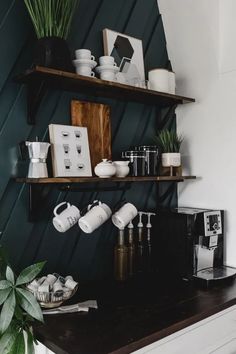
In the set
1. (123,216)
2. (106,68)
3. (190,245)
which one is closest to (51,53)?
(106,68)

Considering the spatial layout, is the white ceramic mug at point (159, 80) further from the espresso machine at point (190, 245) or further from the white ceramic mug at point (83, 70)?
the espresso machine at point (190, 245)

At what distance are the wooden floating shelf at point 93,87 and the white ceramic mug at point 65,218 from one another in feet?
1.79

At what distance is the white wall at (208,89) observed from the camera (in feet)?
6.32

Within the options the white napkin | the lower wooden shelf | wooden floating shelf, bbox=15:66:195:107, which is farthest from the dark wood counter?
wooden floating shelf, bbox=15:66:195:107

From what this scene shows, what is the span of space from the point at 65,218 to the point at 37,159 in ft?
0.92

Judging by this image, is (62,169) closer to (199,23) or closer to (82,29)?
(82,29)

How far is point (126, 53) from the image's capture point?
1856 mm

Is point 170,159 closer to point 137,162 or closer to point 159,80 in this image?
point 137,162

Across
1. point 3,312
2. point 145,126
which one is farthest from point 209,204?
point 3,312

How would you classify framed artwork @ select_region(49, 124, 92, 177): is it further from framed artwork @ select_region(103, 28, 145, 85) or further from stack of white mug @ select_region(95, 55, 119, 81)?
framed artwork @ select_region(103, 28, 145, 85)

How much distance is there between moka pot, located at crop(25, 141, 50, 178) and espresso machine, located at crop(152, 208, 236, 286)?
2.56 feet

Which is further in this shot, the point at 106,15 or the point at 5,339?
the point at 106,15

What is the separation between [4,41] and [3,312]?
1.08 metres

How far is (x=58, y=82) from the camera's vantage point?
155cm
